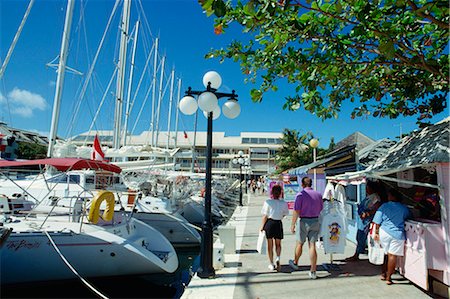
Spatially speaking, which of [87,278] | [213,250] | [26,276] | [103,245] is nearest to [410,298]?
[213,250]

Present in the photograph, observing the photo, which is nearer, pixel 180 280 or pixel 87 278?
pixel 87 278

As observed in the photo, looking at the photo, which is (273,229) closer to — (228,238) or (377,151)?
(228,238)

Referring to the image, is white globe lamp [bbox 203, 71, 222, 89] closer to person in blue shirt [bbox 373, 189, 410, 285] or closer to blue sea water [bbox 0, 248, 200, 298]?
person in blue shirt [bbox 373, 189, 410, 285]

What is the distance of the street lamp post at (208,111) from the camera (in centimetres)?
600

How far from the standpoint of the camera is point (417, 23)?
6.00 meters

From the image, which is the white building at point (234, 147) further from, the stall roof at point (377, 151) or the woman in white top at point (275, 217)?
the woman in white top at point (275, 217)

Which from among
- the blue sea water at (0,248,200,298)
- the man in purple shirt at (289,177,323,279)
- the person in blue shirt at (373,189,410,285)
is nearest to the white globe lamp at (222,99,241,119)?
the man in purple shirt at (289,177,323,279)

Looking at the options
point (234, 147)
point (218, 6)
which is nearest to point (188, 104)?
point (218, 6)

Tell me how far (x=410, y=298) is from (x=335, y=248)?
64.8 inches

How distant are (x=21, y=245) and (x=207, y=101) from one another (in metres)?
5.17

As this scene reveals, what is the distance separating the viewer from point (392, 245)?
17.3 feet

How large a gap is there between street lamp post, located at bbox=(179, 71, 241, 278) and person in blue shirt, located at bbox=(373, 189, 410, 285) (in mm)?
3011

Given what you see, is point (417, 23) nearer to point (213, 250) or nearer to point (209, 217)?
point (209, 217)

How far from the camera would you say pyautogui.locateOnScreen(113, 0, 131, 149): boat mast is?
1979 centimetres
